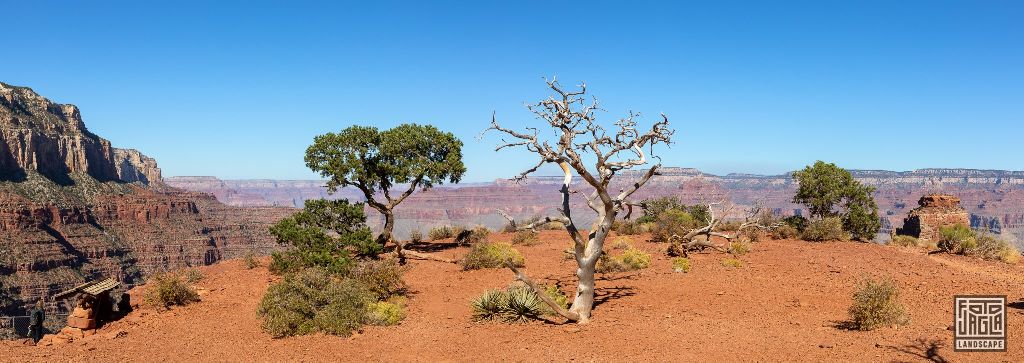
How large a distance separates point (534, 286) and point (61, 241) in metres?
115

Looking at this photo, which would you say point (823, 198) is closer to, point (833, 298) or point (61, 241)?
point (833, 298)

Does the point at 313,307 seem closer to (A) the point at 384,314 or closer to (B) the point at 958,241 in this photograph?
(A) the point at 384,314

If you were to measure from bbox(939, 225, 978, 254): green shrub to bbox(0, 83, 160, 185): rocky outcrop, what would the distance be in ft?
443

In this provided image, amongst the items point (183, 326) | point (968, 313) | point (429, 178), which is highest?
point (429, 178)

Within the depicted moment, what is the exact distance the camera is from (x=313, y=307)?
12383 millimetres

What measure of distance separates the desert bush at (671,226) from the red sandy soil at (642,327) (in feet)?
23.1

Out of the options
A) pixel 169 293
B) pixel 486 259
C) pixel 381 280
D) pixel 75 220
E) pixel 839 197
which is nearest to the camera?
pixel 169 293

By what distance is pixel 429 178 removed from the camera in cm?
2611

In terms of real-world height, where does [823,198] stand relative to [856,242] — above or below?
above

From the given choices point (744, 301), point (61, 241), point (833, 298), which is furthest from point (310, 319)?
point (61, 241)

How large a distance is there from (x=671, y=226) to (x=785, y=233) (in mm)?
5301

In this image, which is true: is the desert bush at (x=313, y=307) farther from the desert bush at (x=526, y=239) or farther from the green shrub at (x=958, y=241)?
the green shrub at (x=958, y=241)

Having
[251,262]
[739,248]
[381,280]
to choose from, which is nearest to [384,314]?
[381,280]

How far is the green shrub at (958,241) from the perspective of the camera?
75.8 feet
